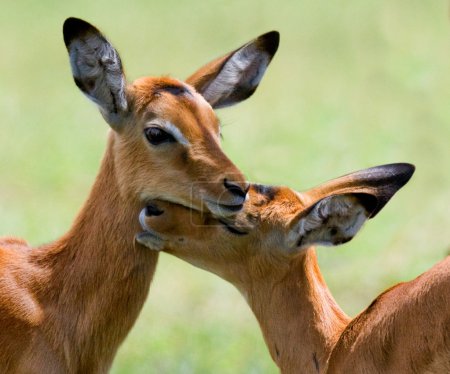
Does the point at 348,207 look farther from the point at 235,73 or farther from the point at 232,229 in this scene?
the point at 235,73

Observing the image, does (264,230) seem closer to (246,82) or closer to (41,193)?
(246,82)

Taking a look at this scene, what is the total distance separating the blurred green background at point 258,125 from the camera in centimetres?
1427

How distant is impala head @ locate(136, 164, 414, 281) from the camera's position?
811 centimetres

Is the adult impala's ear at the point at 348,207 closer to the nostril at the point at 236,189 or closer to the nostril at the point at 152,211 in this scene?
the nostril at the point at 236,189

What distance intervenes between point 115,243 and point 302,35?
15.2 metres

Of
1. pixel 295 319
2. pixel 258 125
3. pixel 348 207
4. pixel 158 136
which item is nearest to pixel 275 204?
pixel 348 207

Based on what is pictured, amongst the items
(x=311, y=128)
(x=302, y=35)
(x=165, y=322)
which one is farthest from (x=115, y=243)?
(x=302, y=35)

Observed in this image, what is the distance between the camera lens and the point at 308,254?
27.2 ft

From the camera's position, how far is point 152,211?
8273mm

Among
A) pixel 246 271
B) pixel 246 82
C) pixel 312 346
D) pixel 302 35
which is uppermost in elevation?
pixel 302 35

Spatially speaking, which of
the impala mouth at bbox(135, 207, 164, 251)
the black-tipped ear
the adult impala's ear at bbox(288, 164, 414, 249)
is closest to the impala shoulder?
→ the impala mouth at bbox(135, 207, 164, 251)

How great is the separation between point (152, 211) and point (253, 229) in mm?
607

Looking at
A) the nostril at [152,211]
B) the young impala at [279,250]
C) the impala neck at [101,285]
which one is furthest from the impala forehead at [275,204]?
the impala neck at [101,285]

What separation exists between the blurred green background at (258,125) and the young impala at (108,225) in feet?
12.0
